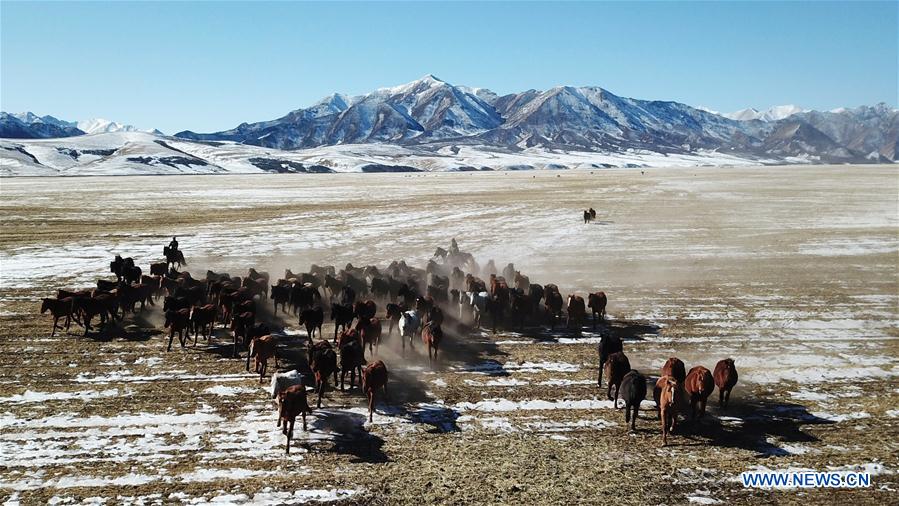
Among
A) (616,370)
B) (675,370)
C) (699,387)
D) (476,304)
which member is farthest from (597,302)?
(699,387)

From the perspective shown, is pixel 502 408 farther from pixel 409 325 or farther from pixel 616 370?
pixel 409 325

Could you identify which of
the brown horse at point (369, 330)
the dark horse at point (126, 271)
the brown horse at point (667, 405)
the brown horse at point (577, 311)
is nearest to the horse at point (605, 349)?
the brown horse at point (667, 405)

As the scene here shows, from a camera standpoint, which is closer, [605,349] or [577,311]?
[605,349]

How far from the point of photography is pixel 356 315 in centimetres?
1532

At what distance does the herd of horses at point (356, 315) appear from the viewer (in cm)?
999

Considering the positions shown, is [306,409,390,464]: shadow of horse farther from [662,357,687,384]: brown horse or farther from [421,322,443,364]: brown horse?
[662,357,687,384]: brown horse

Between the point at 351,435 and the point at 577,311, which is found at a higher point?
the point at 577,311

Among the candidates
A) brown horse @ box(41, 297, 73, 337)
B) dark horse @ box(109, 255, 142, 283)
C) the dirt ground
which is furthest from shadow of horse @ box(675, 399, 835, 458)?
dark horse @ box(109, 255, 142, 283)

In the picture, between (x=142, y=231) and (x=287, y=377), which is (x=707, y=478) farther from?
(x=142, y=231)

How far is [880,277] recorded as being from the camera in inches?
875

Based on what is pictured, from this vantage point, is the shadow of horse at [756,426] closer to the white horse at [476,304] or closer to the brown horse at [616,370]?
the brown horse at [616,370]

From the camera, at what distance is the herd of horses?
999 centimetres

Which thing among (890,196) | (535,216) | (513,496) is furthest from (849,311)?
(890,196)

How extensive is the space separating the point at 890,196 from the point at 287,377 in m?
72.3
